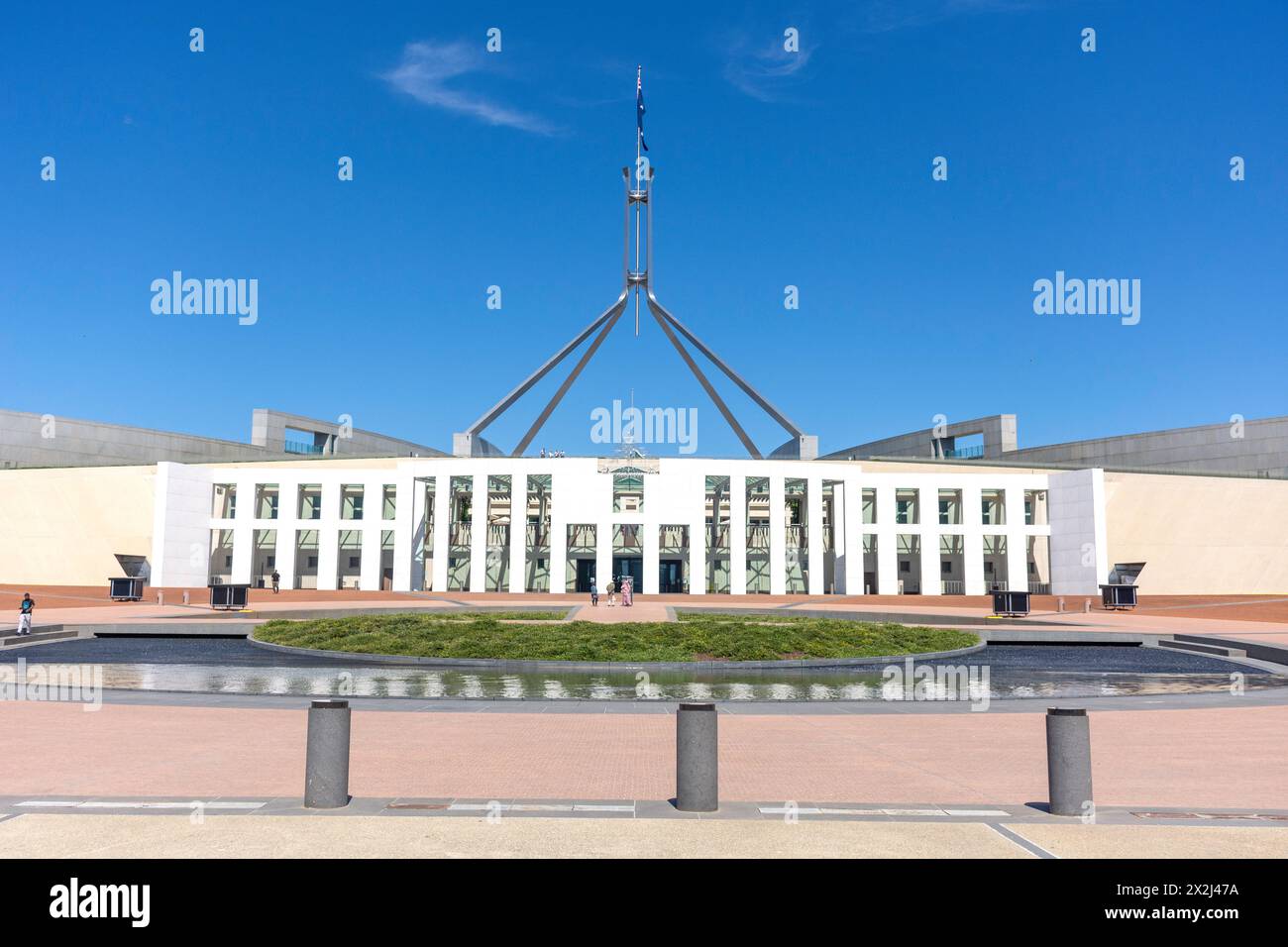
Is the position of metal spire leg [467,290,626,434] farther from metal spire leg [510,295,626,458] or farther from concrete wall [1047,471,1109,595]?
concrete wall [1047,471,1109,595]

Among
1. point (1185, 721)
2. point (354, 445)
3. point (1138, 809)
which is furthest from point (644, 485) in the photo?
point (354, 445)

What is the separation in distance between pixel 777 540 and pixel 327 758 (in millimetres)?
48523

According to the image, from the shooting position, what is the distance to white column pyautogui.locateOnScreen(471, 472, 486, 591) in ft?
176

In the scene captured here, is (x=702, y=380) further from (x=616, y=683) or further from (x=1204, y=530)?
(x=616, y=683)

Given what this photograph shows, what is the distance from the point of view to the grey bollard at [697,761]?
263 inches

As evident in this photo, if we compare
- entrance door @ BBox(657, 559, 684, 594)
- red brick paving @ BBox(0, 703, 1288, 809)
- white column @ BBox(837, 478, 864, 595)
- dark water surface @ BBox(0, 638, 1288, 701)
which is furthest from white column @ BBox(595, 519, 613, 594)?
red brick paving @ BBox(0, 703, 1288, 809)

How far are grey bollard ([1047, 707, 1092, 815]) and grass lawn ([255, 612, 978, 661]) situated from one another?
11974 millimetres

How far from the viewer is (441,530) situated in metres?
54.7

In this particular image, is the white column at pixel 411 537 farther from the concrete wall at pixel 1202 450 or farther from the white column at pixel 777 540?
the concrete wall at pixel 1202 450

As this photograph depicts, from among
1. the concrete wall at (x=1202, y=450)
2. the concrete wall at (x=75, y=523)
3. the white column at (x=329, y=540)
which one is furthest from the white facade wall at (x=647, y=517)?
the concrete wall at (x=1202, y=450)

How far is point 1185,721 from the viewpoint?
11586 millimetres
